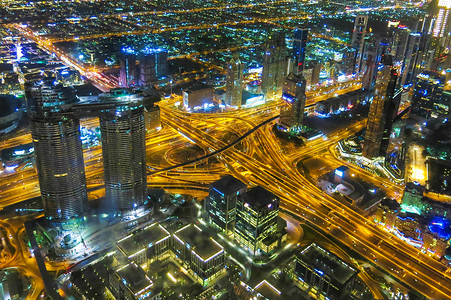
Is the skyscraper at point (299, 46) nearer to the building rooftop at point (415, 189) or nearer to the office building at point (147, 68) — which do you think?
the office building at point (147, 68)

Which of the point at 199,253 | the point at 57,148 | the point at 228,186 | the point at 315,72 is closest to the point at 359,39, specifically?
the point at 315,72

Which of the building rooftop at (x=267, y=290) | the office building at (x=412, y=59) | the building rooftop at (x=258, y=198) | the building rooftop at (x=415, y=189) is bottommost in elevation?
the building rooftop at (x=267, y=290)

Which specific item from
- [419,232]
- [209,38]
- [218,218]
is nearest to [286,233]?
[218,218]

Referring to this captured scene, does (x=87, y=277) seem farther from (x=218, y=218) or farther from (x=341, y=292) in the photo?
(x=341, y=292)

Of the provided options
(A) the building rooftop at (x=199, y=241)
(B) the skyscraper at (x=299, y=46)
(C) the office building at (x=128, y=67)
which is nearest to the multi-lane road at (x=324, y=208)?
(A) the building rooftop at (x=199, y=241)

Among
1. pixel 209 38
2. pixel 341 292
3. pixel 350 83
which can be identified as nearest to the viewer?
pixel 341 292

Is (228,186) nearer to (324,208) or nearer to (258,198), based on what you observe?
(258,198)
